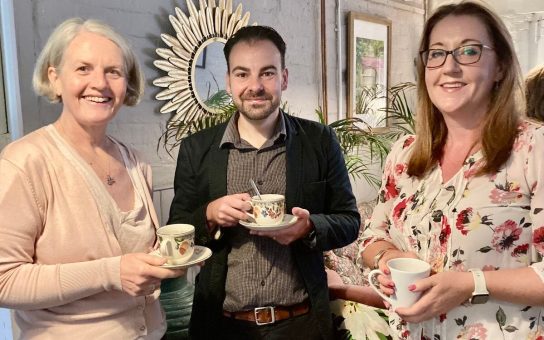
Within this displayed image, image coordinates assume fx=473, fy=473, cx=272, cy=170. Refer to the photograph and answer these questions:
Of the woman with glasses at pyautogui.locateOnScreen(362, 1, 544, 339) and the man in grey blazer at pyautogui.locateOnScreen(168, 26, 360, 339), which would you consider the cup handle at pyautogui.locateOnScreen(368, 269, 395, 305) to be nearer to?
the woman with glasses at pyautogui.locateOnScreen(362, 1, 544, 339)

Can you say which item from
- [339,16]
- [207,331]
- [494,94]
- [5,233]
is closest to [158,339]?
[207,331]

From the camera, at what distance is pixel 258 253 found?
1408 mm

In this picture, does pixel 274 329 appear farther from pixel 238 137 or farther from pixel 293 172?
Result: pixel 238 137

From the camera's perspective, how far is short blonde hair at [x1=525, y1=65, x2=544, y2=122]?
151 cm

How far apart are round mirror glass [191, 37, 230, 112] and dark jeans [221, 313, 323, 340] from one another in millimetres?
1299

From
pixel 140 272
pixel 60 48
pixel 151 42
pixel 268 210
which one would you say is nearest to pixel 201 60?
pixel 151 42

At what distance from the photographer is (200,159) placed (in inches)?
58.1

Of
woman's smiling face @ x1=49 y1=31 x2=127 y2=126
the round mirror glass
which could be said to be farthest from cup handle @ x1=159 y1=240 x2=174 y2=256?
the round mirror glass

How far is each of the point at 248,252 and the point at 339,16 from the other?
250 centimetres

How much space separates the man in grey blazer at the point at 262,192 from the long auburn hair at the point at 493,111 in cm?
35

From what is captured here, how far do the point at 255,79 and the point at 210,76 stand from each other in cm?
107

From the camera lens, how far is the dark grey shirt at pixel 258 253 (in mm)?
1392

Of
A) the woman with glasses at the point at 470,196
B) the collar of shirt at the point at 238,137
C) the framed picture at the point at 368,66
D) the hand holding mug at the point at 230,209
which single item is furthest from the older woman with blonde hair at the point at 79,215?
the framed picture at the point at 368,66

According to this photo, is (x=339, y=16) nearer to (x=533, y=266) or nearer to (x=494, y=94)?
(x=494, y=94)
